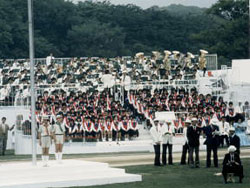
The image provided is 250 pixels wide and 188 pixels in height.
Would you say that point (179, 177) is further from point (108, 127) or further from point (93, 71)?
point (93, 71)

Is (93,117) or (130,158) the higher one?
(93,117)

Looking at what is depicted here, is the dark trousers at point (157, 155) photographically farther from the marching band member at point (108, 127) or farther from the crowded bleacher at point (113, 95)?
the marching band member at point (108, 127)

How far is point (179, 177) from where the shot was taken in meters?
26.8

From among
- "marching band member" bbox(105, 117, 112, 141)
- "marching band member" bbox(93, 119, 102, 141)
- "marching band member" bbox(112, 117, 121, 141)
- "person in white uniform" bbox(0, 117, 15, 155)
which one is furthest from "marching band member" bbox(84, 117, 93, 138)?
"person in white uniform" bbox(0, 117, 15, 155)

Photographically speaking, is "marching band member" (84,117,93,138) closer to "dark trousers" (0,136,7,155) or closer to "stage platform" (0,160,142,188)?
"dark trousers" (0,136,7,155)

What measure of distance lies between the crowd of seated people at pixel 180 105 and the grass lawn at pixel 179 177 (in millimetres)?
10305

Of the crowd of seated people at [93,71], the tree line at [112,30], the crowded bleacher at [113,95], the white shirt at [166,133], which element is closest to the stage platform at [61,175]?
the white shirt at [166,133]

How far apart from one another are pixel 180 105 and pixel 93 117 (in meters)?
4.47

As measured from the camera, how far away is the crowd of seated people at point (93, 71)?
48.1 metres

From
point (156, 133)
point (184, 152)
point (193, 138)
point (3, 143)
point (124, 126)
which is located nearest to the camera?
point (193, 138)

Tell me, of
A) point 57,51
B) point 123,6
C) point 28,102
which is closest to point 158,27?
point 123,6

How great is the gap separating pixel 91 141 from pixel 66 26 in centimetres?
5288

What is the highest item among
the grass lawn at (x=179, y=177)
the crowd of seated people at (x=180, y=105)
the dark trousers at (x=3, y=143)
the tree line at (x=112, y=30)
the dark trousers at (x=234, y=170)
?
the tree line at (x=112, y=30)

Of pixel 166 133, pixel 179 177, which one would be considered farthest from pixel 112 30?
pixel 179 177
